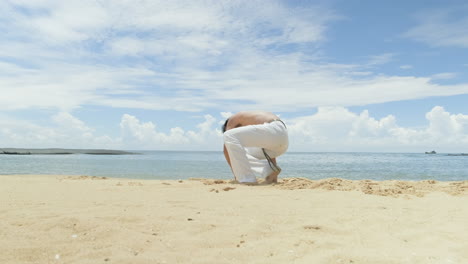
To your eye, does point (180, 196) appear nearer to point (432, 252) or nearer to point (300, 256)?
point (300, 256)

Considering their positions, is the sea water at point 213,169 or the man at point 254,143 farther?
the sea water at point 213,169

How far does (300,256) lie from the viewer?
2.42m

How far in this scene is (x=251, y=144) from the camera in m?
7.14

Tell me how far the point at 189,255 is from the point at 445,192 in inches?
200

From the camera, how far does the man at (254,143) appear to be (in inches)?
278

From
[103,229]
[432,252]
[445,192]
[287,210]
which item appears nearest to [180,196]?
[287,210]

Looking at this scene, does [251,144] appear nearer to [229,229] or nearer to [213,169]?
[229,229]

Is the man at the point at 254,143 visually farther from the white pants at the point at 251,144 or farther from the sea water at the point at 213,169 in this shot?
the sea water at the point at 213,169

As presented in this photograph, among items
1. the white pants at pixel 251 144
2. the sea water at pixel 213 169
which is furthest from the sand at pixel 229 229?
the sea water at pixel 213 169

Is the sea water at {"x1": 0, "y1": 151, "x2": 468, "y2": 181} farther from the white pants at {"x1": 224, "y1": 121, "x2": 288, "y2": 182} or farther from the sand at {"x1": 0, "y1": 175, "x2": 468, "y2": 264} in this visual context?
the sand at {"x1": 0, "y1": 175, "x2": 468, "y2": 264}

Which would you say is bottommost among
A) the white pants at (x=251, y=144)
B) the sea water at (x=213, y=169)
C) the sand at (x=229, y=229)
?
the sea water at (x=213, y=169)

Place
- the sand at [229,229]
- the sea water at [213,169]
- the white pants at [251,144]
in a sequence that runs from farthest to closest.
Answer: the sea water at [213,169] → the white pants at [251,144] → the sand at [229,229]

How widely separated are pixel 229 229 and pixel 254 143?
420 cm

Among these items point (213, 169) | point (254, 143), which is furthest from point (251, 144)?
point (213, 169)
